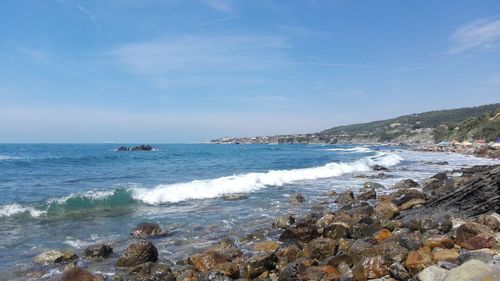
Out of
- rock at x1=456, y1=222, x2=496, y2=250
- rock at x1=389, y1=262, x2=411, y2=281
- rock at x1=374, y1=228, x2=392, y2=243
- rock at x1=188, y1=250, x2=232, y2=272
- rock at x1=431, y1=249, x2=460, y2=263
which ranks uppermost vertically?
A: rock at x1=456, y1=222, x2=496, y2=250

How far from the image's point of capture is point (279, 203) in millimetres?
19594

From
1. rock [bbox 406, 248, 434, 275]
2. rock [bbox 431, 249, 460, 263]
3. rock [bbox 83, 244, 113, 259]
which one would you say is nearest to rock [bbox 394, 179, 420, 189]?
rock [bbox 431, 249, 460, 263]

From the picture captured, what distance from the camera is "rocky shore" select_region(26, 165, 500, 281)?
779 cm

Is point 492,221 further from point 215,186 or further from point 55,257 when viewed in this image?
point 215,186

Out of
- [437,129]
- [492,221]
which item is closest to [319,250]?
[492,221]

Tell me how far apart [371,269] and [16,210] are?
599 inches

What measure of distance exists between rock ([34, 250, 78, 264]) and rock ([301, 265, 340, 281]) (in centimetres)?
627

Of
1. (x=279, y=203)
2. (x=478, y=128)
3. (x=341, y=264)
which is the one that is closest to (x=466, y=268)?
(x=341, y=264)

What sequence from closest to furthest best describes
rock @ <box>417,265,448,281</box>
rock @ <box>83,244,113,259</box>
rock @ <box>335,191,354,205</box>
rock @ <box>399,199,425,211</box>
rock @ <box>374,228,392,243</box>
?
rock @ <box>417,265,448,281</box> → rock @ <box>374,228,392,243</box> → rock @ <box>83,244,113,259</box> → rock @ <box>399,199,425,211</box> → rock @ <box>335,191,354,205</box>

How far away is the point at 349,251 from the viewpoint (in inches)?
365

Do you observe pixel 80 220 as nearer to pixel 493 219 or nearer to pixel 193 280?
pixel 193 280

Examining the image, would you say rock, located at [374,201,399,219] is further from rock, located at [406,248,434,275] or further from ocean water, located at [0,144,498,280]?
rock, located at [406,248,434,275]

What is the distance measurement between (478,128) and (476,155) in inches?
1597

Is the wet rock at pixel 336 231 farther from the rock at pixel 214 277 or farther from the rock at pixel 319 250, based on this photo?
the rock at pixel 214 277
